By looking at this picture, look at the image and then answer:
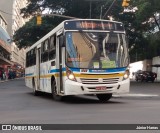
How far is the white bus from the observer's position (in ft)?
52.2

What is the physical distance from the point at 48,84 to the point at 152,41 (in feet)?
120

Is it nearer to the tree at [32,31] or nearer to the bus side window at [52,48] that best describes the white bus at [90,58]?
the bus side window at [52,48]

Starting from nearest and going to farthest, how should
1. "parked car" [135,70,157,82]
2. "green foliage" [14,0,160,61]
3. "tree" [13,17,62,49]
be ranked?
"green foliage" [14,0,160,61] < "tree" [13,17,62,49] < "parked car" [135,70,157,82]

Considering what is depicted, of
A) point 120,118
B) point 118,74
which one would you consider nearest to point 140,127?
point 120,118

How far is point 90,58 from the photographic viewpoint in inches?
632

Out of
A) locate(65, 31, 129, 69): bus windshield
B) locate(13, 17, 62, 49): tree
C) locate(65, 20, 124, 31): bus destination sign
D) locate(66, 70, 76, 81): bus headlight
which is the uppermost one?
locate(13, 17, 62, 49): tree

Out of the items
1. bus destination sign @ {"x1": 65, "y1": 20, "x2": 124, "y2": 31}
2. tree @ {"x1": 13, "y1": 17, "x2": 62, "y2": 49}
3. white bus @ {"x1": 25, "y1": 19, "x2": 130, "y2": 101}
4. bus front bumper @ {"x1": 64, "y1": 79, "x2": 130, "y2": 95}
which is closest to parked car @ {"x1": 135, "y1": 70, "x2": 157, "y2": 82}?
tree @ {"x1": 13, "y1": 17, "x2": 62, "y2": 49}

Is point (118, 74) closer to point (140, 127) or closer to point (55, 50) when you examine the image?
point (55, 50)

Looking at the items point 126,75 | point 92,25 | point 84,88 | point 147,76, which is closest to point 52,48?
point 92,25

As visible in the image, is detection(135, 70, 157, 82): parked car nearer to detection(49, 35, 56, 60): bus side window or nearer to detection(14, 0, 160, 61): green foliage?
detection(14, 0, 160, 61): green foliage

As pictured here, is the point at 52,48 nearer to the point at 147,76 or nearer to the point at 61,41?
A: the point at 61,41

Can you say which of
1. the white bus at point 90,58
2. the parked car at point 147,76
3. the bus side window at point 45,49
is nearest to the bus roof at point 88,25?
the white bus at point 90,58

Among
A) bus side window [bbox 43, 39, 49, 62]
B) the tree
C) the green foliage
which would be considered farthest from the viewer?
the tree

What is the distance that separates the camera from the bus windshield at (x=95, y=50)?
52.6 ft
